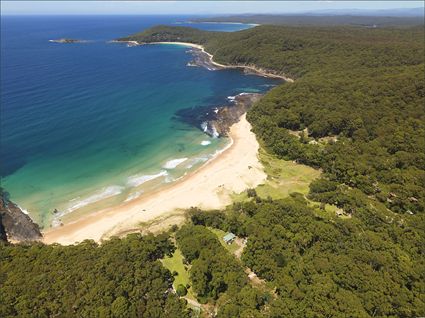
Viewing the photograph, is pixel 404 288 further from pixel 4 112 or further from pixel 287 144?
pixel 4 112

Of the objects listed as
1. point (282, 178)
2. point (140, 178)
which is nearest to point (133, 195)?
point (140, 178)

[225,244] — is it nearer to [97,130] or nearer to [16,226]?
[16,226]

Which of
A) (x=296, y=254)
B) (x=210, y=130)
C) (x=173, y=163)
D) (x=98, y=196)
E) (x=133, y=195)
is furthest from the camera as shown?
(x=210, y=130)

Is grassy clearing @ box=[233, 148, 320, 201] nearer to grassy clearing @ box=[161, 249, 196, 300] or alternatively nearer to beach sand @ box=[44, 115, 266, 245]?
beach sand @ box=[44, 115, 266, 245]

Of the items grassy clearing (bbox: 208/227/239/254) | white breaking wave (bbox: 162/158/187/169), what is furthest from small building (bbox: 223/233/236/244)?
white breaking wave (bbox: 162/158/187/169)

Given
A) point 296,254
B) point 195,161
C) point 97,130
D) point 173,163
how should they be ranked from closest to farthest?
point 296,254
point 173,163
point 195,161
point 97,130

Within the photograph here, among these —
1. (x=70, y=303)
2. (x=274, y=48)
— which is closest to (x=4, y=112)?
(x=70, y=303)

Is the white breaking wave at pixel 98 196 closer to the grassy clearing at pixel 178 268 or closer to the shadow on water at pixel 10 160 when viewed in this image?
the shadow on water at pixel 10 160

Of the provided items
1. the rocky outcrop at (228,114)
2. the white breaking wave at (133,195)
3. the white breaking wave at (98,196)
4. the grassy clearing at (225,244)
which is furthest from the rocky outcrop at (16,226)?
the rocky outcrop at (228,114)
